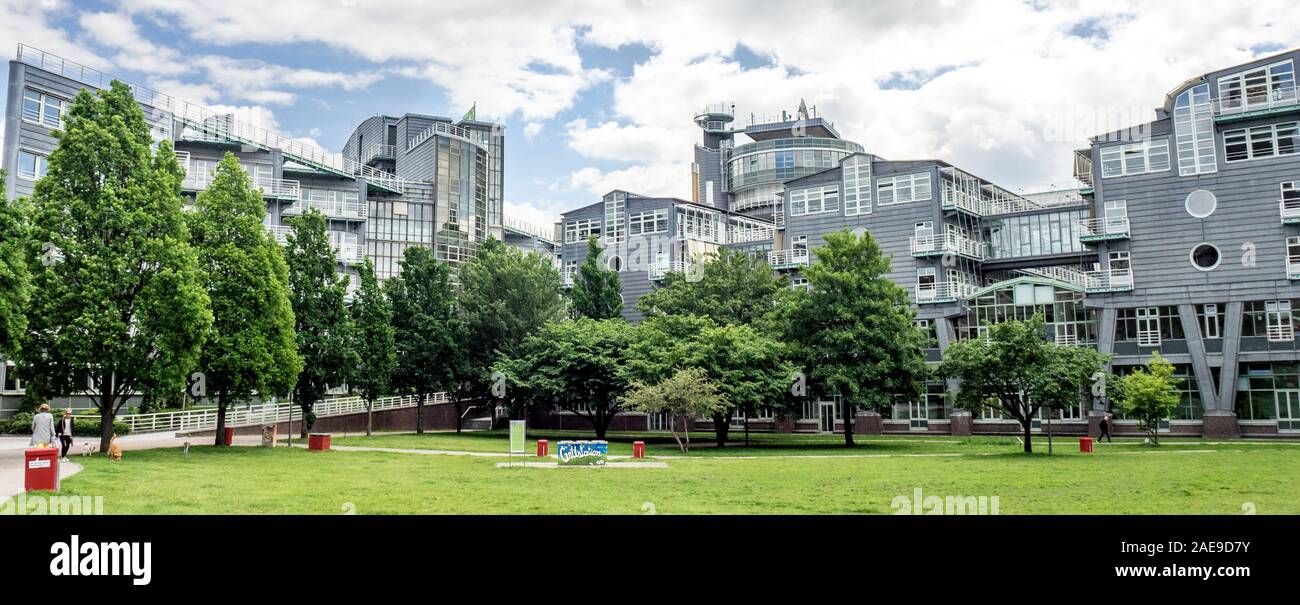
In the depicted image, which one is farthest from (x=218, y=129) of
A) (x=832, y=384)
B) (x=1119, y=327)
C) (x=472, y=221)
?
(x=1119, y=327)

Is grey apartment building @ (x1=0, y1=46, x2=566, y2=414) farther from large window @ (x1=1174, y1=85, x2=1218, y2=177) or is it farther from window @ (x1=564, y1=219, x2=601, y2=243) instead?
large window @ (x1=1174, y1=85, x2=1218, y2=177)

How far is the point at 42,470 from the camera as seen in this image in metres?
16.0

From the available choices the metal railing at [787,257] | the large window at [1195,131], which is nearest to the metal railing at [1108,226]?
the large window at [1195,131]

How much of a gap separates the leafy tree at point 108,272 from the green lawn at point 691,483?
3132 millimetres

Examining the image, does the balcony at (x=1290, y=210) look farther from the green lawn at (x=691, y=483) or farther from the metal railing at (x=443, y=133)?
the metal railing at (x=443, y=133)

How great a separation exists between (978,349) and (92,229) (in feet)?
103

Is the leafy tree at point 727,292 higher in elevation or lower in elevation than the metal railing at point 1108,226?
lower

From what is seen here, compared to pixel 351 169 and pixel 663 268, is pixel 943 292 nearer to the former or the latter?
pixel 663 268

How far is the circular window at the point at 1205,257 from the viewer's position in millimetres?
46281

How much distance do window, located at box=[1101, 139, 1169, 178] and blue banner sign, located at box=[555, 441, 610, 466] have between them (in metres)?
38.2

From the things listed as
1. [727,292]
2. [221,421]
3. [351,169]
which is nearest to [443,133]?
[351,169]

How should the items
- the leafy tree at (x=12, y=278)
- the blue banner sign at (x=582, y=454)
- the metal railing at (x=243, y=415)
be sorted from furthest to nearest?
the metal railing at (x=243, y=415), the blue banner sign at (x=582, y=454), the leafy tree at (x=12, y=278)

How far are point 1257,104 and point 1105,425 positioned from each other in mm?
18916
